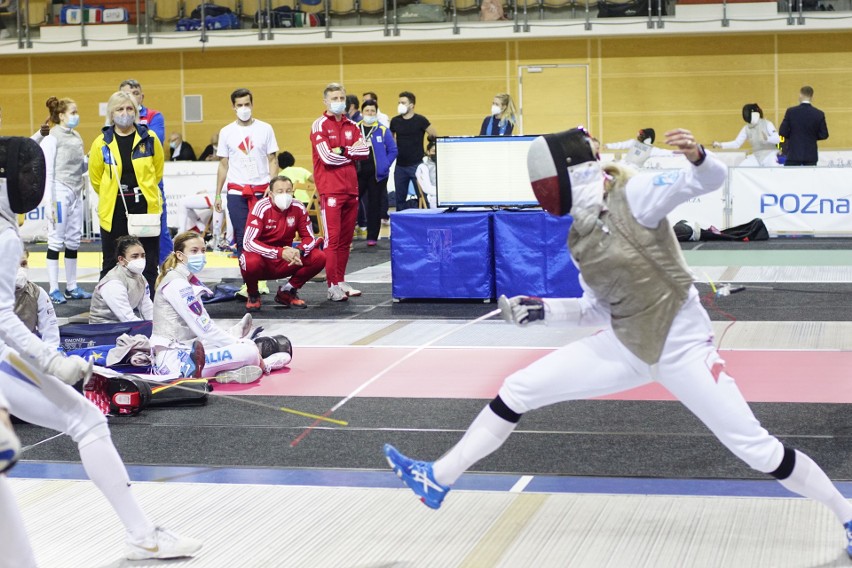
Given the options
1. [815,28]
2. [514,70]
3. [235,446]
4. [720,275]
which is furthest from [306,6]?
[235,446]

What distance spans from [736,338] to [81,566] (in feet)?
15.4

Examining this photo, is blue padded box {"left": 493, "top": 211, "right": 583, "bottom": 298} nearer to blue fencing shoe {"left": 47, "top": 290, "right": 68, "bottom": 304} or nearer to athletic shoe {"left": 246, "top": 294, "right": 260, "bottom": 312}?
athletic shoe {"left": 246, "top": 294, "right": 260, "bottom": 312}

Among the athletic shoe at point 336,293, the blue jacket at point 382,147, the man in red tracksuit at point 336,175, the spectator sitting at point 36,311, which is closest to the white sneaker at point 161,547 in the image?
the spectator sitting at point 36,311

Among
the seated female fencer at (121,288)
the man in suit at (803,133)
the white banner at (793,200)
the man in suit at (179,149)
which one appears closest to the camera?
the seated female fencer at (121,288)

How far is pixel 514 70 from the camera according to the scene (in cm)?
1842

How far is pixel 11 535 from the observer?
280cm

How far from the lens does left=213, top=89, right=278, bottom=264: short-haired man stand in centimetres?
910

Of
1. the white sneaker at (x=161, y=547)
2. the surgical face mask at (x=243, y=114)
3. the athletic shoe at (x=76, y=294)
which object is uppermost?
the surgical face mask at (x=243, y=114)

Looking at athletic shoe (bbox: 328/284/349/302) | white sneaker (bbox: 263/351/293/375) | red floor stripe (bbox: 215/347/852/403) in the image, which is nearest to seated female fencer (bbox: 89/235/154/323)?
white sneaker (bbox: 263/351/293/375)

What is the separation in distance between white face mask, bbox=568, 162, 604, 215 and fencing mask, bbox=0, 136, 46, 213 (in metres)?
1.60

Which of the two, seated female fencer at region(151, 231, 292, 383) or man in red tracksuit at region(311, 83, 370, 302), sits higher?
man in red tracksuit at region(311, 83, 370, 302)

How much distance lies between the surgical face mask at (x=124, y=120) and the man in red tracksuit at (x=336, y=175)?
1.65 metres

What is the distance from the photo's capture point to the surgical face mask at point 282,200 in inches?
331

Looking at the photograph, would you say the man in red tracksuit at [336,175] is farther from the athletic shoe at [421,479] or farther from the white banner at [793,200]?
the white banner at [793,200]
